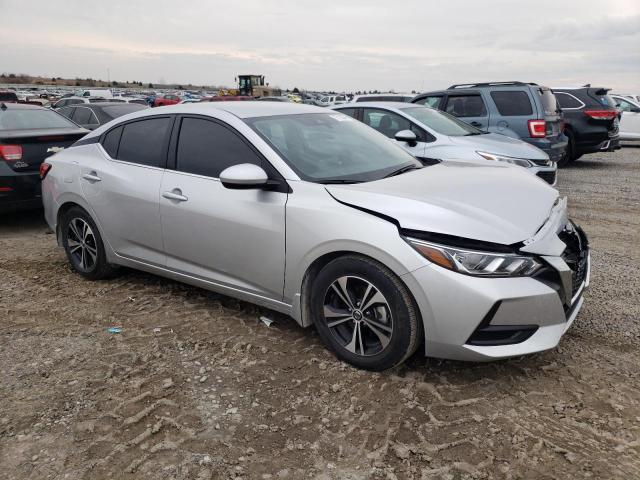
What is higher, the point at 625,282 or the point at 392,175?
the point at 392,175

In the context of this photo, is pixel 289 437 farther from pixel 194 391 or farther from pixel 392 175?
pixel 392 175

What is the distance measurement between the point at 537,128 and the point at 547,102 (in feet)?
2.42

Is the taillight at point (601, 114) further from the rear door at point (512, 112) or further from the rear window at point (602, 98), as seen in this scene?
the rear door at point (512, 112)

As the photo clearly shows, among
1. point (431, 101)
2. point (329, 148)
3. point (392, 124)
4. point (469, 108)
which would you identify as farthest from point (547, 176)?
point (329, 148)

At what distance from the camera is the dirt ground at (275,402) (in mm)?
2455

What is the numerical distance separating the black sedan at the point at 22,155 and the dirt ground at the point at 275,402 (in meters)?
2.36

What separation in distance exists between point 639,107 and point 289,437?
17785 millimetres

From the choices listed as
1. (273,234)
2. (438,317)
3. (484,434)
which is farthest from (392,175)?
(484,434)

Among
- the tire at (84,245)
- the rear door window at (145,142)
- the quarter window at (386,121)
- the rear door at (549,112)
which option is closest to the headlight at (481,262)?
the rear door window at (145,142)

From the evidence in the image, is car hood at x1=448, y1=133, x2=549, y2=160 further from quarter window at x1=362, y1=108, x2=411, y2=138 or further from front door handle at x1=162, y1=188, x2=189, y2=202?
front door handle at x1=162, y1=188, x2=189, y2=202

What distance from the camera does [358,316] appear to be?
3.12 metres

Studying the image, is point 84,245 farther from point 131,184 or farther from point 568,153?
point 568,153

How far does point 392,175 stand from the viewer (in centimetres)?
366

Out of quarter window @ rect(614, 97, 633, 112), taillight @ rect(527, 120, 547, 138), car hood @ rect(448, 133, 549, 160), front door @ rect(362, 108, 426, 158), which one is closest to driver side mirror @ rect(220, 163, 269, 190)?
front door @ rect(362, 108, 426, 158)
